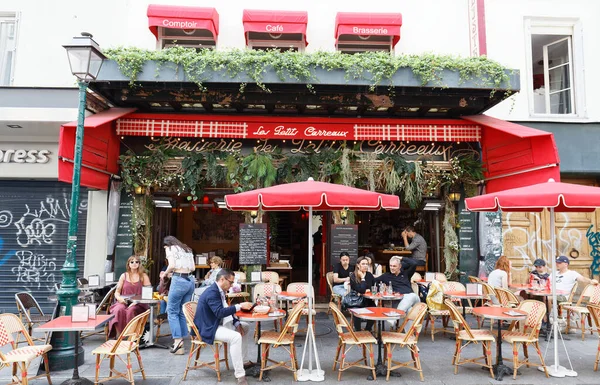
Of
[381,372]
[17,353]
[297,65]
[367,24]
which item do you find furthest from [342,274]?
[367,24]

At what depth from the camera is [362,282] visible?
7.29 m

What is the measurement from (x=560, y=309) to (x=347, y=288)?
4.52 meters

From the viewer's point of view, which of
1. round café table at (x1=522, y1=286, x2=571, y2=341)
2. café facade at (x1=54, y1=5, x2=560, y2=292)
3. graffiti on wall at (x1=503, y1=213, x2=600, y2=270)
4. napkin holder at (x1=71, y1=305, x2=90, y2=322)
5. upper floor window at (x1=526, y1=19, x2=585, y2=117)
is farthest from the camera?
upper floor window at (x1=526, y1=19, x2=585, y2=117)

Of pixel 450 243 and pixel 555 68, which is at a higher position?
pixel 555 68

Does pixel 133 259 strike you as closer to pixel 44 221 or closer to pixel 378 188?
pixel 44 221

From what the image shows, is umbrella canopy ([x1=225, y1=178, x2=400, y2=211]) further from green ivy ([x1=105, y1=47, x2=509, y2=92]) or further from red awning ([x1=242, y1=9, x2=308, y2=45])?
red awning ([x1=242, y1=9, x2=308, y2=45])

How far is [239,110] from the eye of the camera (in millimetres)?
9977

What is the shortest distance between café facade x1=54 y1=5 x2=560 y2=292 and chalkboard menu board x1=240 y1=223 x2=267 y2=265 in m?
0.42

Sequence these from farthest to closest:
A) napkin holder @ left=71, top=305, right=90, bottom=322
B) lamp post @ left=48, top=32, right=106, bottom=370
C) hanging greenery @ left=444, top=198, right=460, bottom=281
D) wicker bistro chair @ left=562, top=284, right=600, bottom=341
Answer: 1. hanging greenery @ left=444, top=198, right=460, bottom=281
2. wicker bistro chair @ left=562, top=284, right=600, bottom=341
3. lamp post @ left=48, top=32, right=106, bottom=370
4. napkin holder @ left=71, top=305, right=90, bottom=322

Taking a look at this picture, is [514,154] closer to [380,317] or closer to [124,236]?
[380,317]

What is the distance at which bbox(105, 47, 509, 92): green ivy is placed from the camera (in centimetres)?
840

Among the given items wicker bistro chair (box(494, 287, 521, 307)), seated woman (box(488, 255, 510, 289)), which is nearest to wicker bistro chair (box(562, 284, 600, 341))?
seated woman (box(488, 255, 510, 289))

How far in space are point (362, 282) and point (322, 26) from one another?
6813 mm

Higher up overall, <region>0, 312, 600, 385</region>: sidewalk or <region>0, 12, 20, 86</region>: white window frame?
<region>0, 12, 20, 86</region>: white window frame
